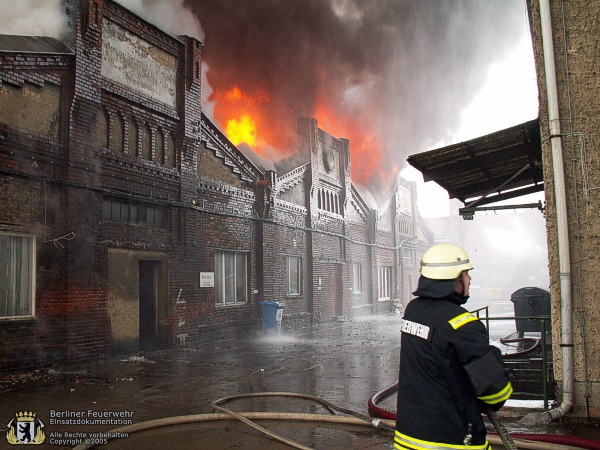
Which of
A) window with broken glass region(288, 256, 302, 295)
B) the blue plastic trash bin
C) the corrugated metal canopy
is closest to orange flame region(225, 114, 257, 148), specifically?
window with broken glass region(288, 256, 302, 295)

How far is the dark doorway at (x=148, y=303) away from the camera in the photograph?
1230cm

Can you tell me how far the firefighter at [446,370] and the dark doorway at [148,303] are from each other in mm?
10366

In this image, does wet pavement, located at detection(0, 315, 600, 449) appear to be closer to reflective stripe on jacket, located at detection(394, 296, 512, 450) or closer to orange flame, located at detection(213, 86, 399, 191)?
reflective stripe on jacket, located at detection(394, 296, 512, 450)

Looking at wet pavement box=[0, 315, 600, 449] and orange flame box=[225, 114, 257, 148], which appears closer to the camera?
wet pavement box=[0, 315, 600, 449]

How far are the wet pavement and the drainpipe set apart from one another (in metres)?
0.39

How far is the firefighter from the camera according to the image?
2557 mm

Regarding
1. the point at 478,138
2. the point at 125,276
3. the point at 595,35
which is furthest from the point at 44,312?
the point at 595,35

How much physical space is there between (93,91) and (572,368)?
982 cm

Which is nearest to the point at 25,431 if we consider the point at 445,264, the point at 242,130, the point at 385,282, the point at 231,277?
the point at 445,264

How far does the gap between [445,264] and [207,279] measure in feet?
38.0

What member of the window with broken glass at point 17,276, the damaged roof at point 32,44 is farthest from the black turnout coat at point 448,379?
the damaged roof at point 32,44

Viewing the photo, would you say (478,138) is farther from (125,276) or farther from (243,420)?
(125,276)

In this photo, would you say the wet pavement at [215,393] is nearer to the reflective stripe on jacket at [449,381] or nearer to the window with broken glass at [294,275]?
the reflective stripe on jacket at [449,381]

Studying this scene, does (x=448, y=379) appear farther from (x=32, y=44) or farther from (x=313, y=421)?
(x=32, y=44)
